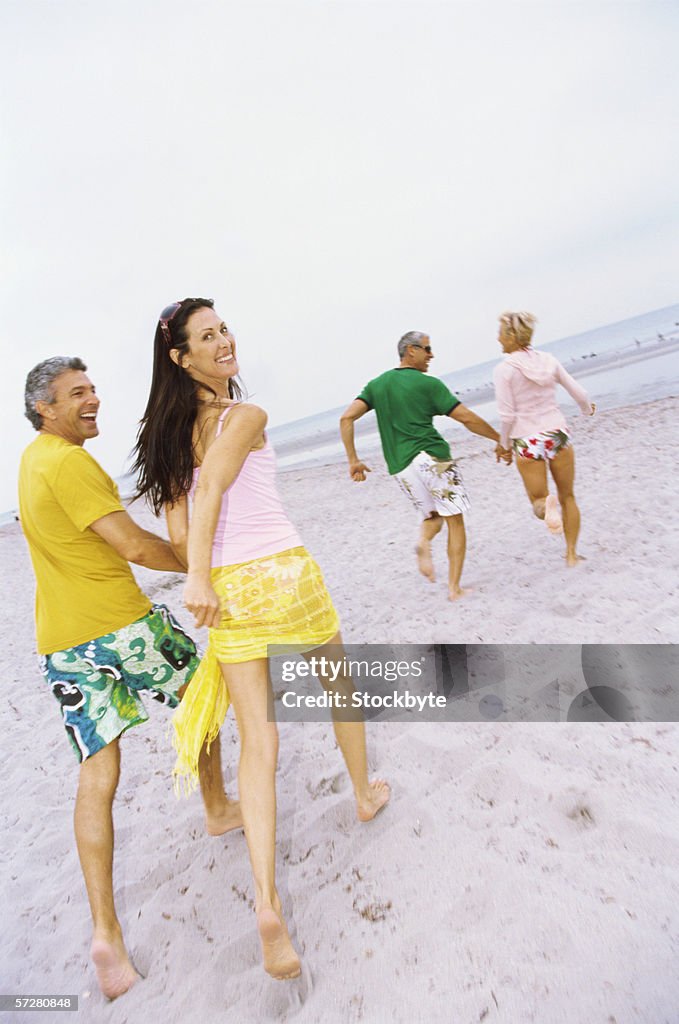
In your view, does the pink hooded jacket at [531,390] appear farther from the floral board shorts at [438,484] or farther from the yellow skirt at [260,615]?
the yellow skirt at [260,615]

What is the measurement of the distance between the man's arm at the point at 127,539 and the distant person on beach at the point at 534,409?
3014 mm

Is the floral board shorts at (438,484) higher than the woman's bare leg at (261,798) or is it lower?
higher

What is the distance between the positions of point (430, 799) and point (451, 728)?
20.5 inches

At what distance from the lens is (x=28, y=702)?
486 cm

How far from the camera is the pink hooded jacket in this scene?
448 cm

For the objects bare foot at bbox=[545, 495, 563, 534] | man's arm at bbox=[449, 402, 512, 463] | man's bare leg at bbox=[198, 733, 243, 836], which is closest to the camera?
man's bare leg at bbox=[198, 733, 243, 836]

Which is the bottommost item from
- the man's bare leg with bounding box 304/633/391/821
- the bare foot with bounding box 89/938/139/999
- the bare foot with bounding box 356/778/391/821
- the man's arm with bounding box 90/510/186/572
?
the bare foot with bounding box 89/938/139/999

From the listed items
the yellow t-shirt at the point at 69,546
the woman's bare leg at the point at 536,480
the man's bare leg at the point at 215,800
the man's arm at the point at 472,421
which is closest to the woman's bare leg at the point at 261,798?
the yellow t-shirt at the point at 69,546

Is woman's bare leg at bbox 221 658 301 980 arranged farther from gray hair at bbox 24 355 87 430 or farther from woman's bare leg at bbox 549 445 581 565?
woman's bare leg at bbox 549 445 581 565

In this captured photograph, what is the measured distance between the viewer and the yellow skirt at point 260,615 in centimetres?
197

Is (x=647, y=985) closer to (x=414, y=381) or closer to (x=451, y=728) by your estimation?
(x=451, y=728)

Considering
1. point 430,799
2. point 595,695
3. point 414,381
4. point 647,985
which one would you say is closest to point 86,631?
point 430,799

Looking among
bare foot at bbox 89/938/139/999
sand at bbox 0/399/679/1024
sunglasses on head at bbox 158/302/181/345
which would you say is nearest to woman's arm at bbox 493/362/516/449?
sand at bbox 0/399/679/1024

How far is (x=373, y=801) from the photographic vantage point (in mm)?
2562
